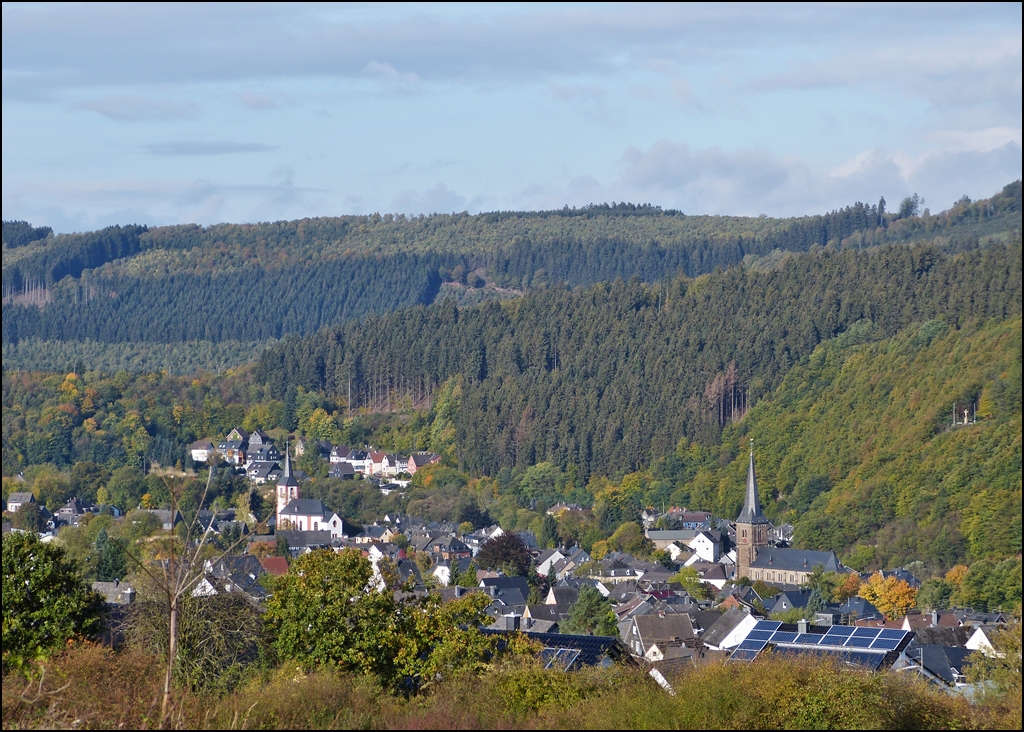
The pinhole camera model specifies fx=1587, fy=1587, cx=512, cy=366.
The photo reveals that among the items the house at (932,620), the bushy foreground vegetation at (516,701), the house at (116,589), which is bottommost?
the house at (932,620)

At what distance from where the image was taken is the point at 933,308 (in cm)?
11262

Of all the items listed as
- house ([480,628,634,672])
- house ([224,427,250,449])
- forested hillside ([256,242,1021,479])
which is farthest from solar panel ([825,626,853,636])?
house ([224,427,250,449])

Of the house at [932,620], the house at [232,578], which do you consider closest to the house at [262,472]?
the house at [232,578]

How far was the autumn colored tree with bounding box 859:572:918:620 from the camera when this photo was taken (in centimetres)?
6631

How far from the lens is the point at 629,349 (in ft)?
436

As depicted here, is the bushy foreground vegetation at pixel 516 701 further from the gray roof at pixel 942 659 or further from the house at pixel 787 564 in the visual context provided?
the house at pixel 787 564

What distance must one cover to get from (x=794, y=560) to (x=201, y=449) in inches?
2730

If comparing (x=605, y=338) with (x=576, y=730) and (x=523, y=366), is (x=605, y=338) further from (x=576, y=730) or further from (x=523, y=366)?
(x=576, y=730)

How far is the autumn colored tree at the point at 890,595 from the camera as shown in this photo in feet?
218

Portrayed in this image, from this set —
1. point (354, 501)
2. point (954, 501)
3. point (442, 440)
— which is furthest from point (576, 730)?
point (442, 440)

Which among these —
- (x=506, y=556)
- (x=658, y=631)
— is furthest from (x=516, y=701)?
(x=506, y=556)

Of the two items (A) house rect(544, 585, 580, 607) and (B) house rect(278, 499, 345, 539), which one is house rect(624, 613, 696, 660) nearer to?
(A) house rect(544, 585, 580, 607)

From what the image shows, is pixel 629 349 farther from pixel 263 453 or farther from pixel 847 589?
pixel 847 589

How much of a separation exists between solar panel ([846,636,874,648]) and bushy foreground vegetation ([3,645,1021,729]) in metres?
11.2
